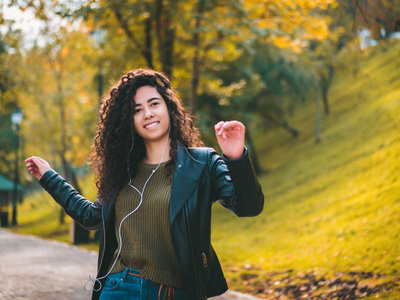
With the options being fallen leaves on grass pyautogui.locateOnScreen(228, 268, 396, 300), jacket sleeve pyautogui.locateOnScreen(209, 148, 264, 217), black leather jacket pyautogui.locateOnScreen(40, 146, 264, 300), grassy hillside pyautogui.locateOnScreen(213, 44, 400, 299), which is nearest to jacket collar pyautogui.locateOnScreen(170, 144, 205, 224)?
black leather jacket pyautogui.locateOnScreen(40, 146, 264, 300)

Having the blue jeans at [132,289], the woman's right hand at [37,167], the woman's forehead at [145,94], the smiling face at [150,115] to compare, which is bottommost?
the blue jeans at [132,289]

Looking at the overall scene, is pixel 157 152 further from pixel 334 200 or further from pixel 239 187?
pixel 334 200

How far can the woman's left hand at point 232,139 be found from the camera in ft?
6.84

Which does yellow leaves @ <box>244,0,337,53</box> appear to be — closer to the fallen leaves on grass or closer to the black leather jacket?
the fallen leaves on grass

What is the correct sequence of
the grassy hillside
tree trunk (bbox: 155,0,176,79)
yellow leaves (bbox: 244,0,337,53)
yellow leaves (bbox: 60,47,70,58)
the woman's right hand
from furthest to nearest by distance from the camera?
yellow leaves (bbox: 60,47,70,58)
tree trunk (bbox: 155,0,176,79)
yellow leaves (bbox: 244,0,337,53)
the grassy hillside
the woman's right hand

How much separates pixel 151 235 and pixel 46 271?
7.99 meters

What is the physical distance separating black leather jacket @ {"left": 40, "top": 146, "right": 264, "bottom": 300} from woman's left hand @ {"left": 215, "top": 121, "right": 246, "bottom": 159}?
4cm

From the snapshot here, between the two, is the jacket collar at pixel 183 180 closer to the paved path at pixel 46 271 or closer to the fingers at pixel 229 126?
the fingers at pixel 229 126

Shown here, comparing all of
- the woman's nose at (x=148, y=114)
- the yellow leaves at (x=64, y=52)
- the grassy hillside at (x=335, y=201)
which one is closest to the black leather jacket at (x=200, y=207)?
the woman's nose at (x=148, y=114)

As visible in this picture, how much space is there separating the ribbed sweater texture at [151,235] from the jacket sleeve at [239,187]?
0.28m

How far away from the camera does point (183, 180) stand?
238cm

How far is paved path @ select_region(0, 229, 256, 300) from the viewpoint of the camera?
24.1 feet

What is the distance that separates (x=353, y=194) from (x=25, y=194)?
1709 inches

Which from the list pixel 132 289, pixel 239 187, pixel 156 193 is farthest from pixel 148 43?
pixel 239 187
